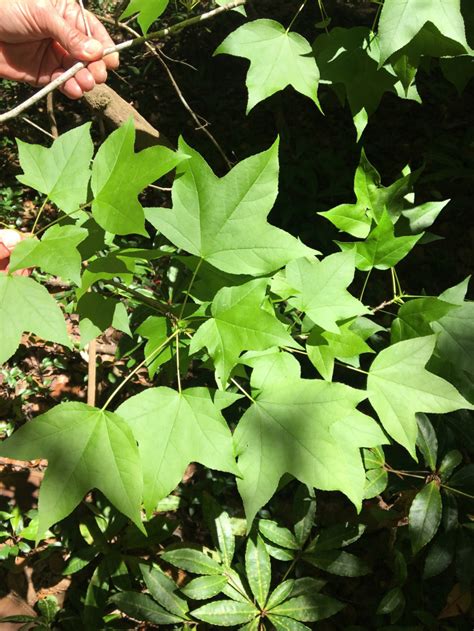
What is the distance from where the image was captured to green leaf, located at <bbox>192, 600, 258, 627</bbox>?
1.83 metres

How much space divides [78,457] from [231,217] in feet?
2.03

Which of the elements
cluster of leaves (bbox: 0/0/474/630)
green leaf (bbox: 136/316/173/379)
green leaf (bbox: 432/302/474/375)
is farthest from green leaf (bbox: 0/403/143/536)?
green leaf (bbox: 432/302/474/375)

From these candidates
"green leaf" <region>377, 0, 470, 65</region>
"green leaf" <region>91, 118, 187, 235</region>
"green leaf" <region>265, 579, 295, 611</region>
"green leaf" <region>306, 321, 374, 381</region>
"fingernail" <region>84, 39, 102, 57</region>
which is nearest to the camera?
"green leaf" <region>91, 118, 187, 235</region>

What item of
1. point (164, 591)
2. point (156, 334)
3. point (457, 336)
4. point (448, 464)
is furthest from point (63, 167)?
point (448, 464)

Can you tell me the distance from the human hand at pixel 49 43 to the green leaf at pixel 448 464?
1861mm

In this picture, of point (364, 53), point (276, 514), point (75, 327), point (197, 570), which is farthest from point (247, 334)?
point (75, 327)

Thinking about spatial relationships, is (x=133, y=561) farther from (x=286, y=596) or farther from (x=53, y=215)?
(x=53, y=215)

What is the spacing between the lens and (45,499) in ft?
3.63

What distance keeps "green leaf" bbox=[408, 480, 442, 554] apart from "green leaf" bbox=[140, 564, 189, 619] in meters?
0.85

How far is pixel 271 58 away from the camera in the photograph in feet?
5.38

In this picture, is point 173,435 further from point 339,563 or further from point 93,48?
point 93,48

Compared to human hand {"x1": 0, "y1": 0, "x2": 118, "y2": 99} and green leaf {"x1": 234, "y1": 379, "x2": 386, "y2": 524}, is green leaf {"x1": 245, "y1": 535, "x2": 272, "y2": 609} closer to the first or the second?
green leaf {"x1": 234, "y1": 379, "x2": 386, "y2": 524}

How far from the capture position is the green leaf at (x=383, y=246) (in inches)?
60.2

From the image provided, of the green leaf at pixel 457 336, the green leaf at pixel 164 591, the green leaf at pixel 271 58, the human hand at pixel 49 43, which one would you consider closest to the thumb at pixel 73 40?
the human hand at pixel 49 43
